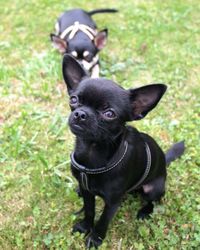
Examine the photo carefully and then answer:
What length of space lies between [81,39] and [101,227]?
2954 millimetres

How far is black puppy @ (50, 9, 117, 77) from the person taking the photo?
16.2ft

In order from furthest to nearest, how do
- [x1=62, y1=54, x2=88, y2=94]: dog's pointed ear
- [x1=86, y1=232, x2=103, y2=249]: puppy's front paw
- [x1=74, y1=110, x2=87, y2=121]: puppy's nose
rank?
[x1=86, y1=232, x2=103, y2=249]: puppy's front paw, [x1=62, y1=54, x2=88, y2=94]: dog's pointed ear, [x1=74, y1=110, x2=87, y2=121]: puppy's nose

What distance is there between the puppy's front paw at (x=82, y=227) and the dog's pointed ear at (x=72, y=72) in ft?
3.62

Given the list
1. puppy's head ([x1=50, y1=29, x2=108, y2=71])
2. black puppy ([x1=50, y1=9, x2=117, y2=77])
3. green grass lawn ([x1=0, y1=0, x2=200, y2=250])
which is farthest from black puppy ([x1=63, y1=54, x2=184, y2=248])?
puppy's head ([x1=50, y1=29, x2=108, y2=71])

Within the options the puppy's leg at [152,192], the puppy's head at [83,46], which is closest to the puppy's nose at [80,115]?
the puppy's leg at [152,192]

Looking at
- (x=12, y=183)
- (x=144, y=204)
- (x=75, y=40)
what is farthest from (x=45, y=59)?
(x=144, y=204)

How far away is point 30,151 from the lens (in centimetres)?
375

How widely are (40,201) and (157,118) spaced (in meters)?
1.60

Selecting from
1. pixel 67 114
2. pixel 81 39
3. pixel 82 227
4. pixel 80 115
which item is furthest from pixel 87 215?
pixel 81 39

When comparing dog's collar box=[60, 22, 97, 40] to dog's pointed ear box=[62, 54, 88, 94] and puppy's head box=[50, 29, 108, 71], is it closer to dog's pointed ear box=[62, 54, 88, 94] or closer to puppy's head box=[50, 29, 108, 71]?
puppy's head box=[50, 29, 108, 71]

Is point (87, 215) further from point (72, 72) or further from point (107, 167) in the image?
point (72, 72)

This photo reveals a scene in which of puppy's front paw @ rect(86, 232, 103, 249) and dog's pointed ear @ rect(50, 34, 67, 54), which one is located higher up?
dog's pointed ear @ rect(50, 34, 67, 54)

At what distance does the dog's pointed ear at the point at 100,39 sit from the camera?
5.01 m

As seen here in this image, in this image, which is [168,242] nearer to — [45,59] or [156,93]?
[156,93]
